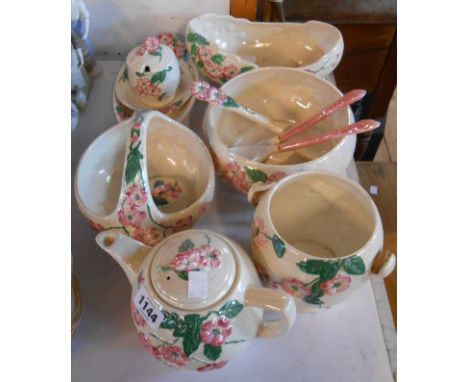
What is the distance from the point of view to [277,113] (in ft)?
2.14

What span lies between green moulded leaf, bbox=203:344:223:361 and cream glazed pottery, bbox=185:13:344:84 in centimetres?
41

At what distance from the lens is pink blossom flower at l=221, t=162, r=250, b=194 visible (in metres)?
0.51

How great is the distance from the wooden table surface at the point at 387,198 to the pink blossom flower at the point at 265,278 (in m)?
0.53

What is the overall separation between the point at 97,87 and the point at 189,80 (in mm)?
178

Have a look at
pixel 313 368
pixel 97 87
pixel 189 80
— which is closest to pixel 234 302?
pixel 313 368

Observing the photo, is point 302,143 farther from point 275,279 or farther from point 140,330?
point 140,330

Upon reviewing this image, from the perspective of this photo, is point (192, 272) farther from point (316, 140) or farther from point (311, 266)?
point (316, 140)

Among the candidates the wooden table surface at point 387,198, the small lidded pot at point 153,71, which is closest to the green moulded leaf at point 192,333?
the small lidded pot at point 153,71

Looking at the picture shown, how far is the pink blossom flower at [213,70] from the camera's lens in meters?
0.65

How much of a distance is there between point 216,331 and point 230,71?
1.34 feet

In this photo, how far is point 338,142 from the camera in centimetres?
52

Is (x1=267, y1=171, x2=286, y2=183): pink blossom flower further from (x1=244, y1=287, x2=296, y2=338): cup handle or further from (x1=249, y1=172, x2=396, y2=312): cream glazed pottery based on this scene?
(x1=244, y1=287, x2=296, y2=338): cup handle

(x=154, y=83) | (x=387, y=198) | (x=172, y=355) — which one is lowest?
(x=387, y=198)

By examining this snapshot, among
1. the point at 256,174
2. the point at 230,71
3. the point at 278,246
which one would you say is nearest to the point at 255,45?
the point at 230,71
